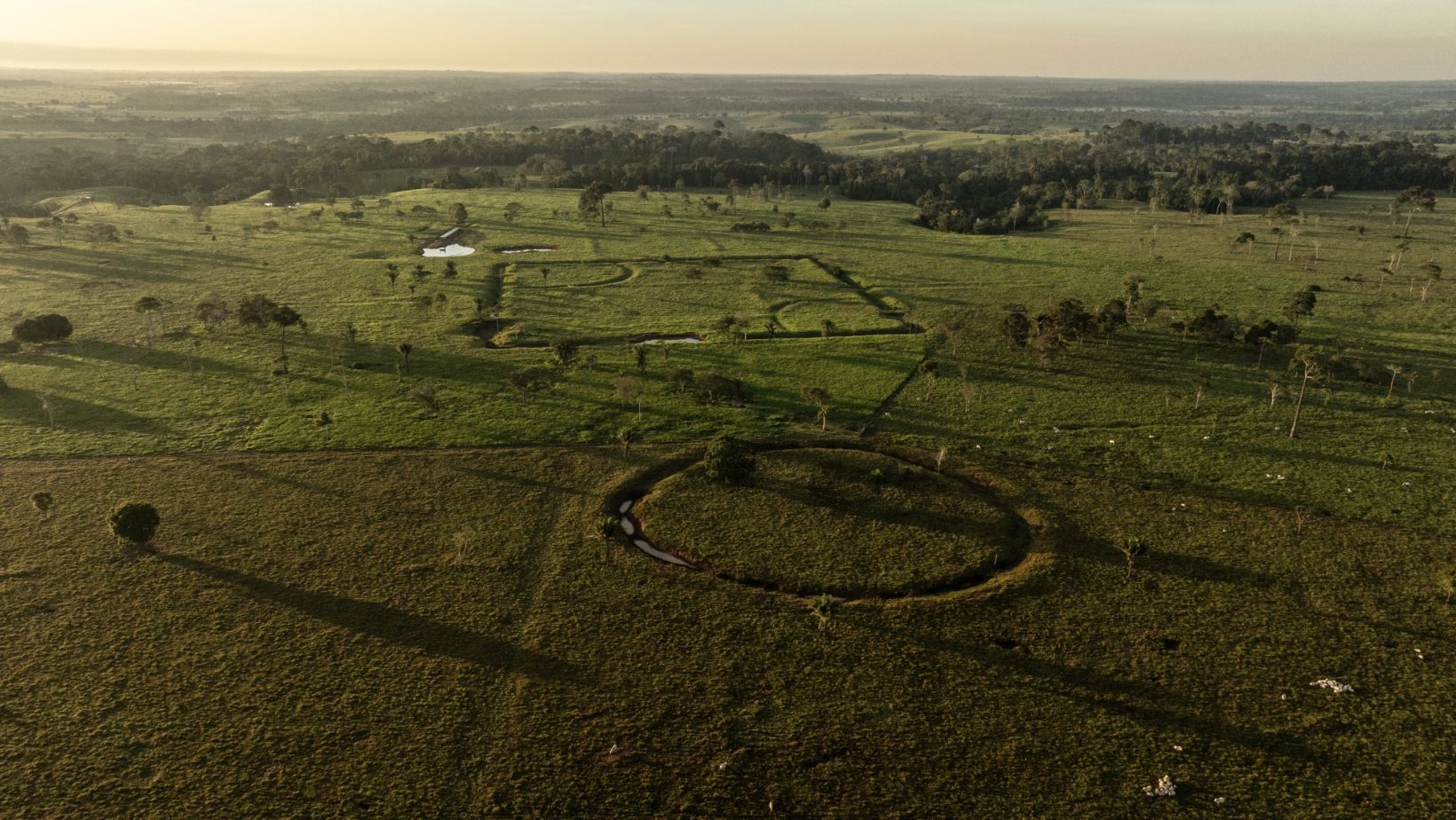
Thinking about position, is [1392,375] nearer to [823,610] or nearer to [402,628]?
[823,610]

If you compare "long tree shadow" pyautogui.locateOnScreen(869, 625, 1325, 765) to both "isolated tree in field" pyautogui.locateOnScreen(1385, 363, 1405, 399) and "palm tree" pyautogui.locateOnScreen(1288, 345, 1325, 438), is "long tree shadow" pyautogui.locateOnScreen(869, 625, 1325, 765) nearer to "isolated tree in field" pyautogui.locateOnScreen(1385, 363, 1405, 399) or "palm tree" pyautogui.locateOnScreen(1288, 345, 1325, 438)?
"palm tree" pyautogui.locateOnScreen(1288, 345, 1325, 438)

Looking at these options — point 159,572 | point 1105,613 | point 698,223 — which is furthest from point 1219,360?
point 698,223

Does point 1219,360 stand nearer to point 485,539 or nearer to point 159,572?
point 485,539

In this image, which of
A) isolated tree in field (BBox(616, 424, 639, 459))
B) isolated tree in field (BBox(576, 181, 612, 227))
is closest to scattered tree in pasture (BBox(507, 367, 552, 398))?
isolated tree in field (BBox(616, 424, 639, 459))

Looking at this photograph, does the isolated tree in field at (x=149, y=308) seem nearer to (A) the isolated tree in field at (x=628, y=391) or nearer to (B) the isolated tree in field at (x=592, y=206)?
(A) the isolated tree in field at (x=628, y=391)

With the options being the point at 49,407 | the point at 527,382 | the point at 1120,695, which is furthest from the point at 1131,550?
the point at 49,407

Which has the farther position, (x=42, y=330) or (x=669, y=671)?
(x=42, y=330)
